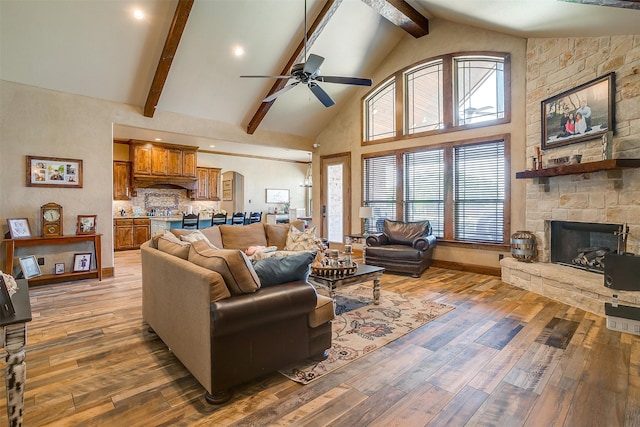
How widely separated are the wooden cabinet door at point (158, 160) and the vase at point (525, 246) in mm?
8339

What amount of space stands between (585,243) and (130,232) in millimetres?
9522

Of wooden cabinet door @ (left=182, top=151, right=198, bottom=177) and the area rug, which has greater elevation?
wooden cabinet door @ (left=182, top=151, right=198, bottom=177)

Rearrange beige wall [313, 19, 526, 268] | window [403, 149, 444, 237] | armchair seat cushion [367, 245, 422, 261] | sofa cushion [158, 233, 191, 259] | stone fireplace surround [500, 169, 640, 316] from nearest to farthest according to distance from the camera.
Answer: sofa cushion [158, 233, 191, 259] → stone fireplace surround [500, 169, 640, 316] → beige wall [313, 19, 526, 268] → armchair seat cushion [367, 245, 422, 261] → window [403, 149, 444, 237]

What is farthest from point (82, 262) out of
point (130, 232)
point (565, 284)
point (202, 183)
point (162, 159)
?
point (565, 284)

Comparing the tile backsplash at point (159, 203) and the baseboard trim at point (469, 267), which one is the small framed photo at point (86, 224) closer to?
the tile backsplash at point (159, 203)

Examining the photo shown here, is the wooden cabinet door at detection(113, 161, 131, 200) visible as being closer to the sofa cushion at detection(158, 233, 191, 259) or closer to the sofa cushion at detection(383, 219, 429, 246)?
the sofa cushion at detection(158, 233, 191, 259)

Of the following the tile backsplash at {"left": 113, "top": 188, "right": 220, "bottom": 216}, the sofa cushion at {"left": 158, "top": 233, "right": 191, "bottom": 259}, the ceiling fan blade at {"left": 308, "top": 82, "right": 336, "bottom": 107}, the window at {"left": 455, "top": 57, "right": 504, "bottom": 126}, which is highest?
the window at {"left": 455, "top": 57, "right": 504, "bottom": 126}

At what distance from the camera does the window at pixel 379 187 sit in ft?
22.4

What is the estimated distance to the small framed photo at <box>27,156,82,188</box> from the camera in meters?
4.67

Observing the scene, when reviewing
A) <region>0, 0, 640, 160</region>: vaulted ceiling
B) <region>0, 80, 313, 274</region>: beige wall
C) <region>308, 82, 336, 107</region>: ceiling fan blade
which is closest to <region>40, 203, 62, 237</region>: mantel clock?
<region>0, 80, 313, 274</region>: beige wall

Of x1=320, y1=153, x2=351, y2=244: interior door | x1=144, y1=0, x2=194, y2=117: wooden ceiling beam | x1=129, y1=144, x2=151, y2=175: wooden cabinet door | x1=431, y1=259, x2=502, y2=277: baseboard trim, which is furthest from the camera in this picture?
x1=129, y1=144, x2=151, y2=175: wooden cabinet door

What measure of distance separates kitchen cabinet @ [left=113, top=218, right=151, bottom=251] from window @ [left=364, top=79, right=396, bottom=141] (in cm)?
630

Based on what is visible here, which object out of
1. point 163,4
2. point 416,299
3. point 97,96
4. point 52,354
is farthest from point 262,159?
point 52,354

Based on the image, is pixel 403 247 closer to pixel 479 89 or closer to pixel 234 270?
pixel 479 89
